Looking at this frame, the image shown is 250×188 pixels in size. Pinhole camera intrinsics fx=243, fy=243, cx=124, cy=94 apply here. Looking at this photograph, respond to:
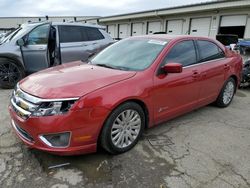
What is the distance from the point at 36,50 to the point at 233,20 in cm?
1294

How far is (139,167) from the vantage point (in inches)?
113

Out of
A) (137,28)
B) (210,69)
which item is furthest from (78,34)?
(137,28)

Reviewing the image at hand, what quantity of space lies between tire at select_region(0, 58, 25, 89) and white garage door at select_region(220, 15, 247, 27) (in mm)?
13154

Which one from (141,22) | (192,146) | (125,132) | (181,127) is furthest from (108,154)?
(141,22)

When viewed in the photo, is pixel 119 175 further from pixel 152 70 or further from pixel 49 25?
pixel 49 25

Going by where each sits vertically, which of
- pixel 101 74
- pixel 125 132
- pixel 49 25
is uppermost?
pixel 49 25

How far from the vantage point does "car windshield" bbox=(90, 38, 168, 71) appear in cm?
346

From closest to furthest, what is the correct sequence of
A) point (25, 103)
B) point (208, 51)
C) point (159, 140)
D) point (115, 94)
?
point (25, 103) → point (115, 94) → point (159, 140) → point (208, 51)

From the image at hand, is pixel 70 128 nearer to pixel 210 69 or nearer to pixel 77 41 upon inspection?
pixel 210 69

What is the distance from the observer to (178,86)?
144 inches

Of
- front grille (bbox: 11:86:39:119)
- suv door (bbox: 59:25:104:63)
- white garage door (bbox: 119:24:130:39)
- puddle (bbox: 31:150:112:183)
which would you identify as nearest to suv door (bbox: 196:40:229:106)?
puddle (bbox: 31:150:112:183)

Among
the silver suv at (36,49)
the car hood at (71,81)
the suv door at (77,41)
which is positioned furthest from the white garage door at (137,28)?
the car hood at (71,81)

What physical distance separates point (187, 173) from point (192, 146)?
0.70m

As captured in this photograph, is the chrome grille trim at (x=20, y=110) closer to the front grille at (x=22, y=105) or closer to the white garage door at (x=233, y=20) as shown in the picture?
the front grille at (x=22, y=105)
